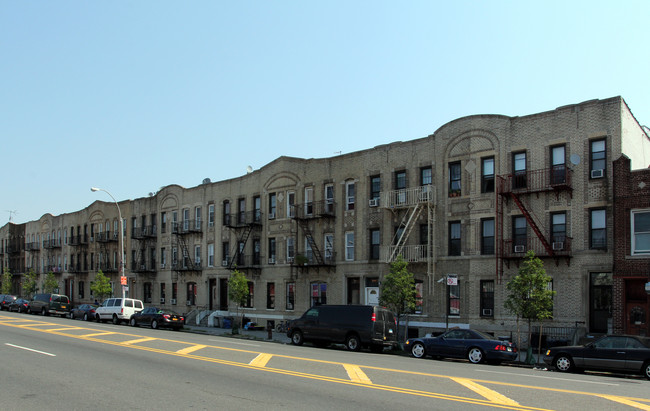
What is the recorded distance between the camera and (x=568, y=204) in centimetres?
2664

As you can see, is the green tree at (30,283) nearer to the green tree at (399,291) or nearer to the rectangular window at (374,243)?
the rectangular window at (374,243)

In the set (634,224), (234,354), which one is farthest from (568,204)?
(234,354)

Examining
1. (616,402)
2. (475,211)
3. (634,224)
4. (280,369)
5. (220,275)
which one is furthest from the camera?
(220,275)

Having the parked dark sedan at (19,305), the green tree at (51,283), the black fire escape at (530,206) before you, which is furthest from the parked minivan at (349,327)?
the green tree at (51,283)

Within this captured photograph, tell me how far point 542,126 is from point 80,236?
51.1 m

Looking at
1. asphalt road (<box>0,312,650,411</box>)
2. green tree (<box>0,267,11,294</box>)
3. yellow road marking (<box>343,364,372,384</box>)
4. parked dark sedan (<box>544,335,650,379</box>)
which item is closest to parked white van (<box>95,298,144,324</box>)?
asphalt road (<box>0,312,650,411</box>)

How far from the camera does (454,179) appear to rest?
30.9 m

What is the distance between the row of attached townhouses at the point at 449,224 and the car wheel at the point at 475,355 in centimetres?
426

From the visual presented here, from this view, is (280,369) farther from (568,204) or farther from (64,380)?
(568,204)

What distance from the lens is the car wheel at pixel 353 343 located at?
25406 millimetres

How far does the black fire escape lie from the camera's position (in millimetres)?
26516

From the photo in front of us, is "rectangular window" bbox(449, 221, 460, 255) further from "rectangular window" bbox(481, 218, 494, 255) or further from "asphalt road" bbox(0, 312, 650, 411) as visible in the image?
"asphalt road" bbox(0, 312, 650, 411)

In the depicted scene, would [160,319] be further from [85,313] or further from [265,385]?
[265,385]

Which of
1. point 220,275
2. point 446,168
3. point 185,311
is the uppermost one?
point 446,168
